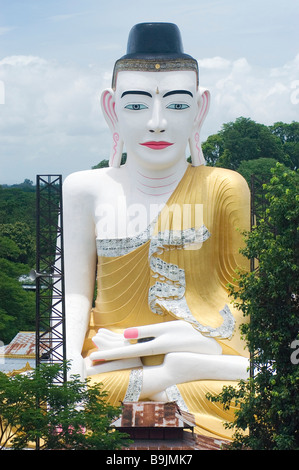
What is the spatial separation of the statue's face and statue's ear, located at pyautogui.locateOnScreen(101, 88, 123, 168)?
41cm

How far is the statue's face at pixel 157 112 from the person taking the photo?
19344 millimetres

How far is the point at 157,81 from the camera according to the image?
1934cm

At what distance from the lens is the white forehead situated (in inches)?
762

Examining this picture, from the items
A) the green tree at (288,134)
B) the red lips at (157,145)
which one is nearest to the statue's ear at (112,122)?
the red lips at (157,145)

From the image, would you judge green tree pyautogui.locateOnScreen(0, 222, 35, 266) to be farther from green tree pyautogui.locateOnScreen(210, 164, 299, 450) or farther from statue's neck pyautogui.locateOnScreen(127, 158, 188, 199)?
green tree pyautogui.locateOnScreen(210, 164, 299, 450)

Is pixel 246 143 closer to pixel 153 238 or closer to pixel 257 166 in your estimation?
pixel 257 166

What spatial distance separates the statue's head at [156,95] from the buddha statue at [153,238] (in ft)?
0.05

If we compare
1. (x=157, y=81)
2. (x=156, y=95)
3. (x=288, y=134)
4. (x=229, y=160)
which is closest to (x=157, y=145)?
(x=156, y=95)

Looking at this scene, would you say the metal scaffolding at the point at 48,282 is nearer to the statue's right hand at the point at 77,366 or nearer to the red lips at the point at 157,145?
the statue's right hand at the point at 77,366

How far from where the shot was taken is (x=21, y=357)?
24688mm

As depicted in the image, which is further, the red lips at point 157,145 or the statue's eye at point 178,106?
the red lips at point 157,145

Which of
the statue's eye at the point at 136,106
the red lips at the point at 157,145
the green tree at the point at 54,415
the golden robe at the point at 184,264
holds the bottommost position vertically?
the green tree at the point at 54,415

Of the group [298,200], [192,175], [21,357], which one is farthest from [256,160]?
[298,200]

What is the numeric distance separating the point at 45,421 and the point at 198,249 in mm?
4797
